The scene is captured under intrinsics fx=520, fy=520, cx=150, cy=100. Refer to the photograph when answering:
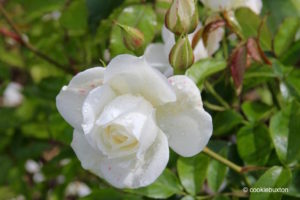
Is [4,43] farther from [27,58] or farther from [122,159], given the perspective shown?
[122,159]

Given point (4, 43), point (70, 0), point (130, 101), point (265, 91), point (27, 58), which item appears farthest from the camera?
point (4, 43)

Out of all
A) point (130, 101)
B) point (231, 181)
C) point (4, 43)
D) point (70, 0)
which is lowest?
point (4, 43)

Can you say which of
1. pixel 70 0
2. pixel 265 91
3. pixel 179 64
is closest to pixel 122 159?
pixel 179 64

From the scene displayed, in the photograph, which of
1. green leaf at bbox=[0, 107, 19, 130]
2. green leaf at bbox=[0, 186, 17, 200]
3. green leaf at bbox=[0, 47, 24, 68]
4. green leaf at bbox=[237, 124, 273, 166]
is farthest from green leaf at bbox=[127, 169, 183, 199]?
green leaf at bbox=[0, 186, 17, 200]

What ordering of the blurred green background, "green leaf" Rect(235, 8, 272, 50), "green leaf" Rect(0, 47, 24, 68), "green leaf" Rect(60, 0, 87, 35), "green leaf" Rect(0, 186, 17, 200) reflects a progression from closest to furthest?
the blurred green background, "green leaf" Rect(235, 8, 272, 50), "green leaf" Rect(60, 0, 87, 35), "green leaf" Rect(0, 47, 24, 68), "green leaf" Rect(0, 186, 17, 200)

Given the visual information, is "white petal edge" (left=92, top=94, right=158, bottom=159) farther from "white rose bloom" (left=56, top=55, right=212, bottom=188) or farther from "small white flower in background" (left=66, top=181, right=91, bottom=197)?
"small white flower in background" (left=66, top=181, right=91, bottom=197)
